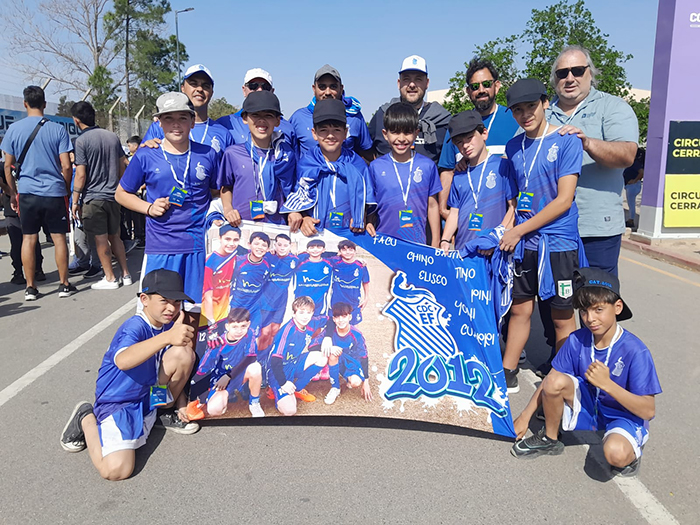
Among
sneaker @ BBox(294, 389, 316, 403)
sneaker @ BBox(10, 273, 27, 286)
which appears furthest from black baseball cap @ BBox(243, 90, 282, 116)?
sneaker @ BBox(10, 273, 27, 286)

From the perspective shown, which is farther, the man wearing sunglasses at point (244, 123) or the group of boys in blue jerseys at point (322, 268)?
the man wearing sunglasses at point (244, 123)

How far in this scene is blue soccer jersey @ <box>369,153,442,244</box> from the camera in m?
4.11

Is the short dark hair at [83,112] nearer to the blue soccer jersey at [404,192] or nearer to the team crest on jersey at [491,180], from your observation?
the blue soccer jersey at [404,192]

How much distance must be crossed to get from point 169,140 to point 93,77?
39.1m

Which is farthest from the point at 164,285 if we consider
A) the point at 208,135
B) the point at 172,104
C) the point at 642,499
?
the point at 642,499

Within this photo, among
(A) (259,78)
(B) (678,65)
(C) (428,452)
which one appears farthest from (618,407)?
(B) (678,65)

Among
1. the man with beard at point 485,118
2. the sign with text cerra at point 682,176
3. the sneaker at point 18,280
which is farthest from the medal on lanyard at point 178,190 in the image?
the sign with text cerra at point 682,176

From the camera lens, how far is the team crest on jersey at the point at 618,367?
3049 mm

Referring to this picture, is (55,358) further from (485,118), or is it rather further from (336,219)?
(485,118)

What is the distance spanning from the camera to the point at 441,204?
4426mm

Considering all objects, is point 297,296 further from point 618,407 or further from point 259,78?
point 259,78

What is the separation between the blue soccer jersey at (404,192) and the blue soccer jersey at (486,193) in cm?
24

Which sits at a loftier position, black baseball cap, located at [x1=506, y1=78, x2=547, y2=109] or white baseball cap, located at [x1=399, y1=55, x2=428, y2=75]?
white baseball cap, located at [x1=399, y1=55, x2=428, y2=75]

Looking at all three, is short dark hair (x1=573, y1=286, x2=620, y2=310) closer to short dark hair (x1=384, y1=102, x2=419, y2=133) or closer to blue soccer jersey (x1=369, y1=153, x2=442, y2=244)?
blue soccer jersey (x1=369, y1=153, x2=442, y2=244)
